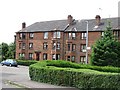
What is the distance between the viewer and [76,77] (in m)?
21.2

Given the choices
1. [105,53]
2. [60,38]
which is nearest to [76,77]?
[105,53]

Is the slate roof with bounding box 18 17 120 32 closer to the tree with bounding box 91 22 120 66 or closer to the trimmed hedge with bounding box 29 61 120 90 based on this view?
the tree with bounding box 91 22 120 66

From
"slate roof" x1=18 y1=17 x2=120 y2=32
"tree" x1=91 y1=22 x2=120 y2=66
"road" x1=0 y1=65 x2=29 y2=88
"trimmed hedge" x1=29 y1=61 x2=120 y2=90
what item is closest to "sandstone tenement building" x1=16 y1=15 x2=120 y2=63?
"slate roof" x1=18 y1=17 x2=120 y2=32

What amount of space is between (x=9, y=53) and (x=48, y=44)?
28.4 metres

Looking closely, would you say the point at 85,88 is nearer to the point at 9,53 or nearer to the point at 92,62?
the point at 92,62

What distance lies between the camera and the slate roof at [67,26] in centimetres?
6938

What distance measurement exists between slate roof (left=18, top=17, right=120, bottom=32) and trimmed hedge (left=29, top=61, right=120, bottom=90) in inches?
1666

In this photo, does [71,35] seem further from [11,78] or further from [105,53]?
[11,78]

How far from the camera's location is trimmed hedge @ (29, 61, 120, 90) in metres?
17.9

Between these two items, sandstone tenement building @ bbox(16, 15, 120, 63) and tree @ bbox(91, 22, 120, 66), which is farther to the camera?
sandstone tenement building @ bbox(16, 15, 120, 63)

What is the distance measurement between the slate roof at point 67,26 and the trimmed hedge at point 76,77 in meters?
42.3

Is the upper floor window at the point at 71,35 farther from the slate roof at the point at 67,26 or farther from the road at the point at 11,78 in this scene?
the road at the point at 11,78

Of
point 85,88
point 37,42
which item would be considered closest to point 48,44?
point 37,42

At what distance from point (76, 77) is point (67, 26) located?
5494 cm
